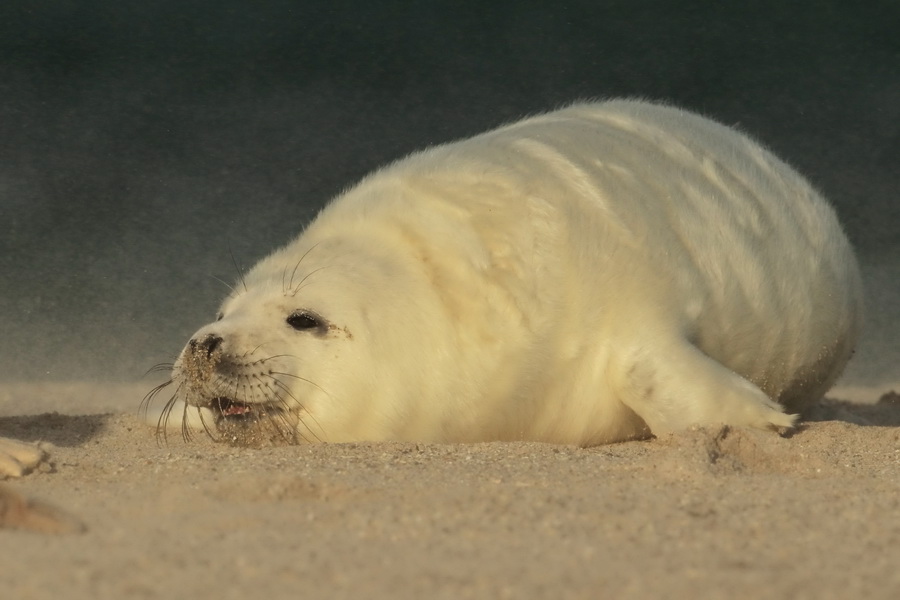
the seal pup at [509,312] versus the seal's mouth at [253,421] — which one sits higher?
the seal pup at [509,312]

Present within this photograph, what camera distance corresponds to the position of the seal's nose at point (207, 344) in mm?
3467

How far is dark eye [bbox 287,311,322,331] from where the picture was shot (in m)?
3.60

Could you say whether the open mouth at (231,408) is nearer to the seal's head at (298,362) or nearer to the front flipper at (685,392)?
the seal's head at (298,362)

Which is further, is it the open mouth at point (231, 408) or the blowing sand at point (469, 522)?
the open mouth at point (231, 408)

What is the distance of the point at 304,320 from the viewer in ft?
11.9

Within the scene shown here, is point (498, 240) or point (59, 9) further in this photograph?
point (59, 9)

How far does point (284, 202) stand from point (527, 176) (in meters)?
2.72

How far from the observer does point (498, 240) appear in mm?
3771

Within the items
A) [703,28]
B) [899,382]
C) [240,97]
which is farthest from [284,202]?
[899,382]

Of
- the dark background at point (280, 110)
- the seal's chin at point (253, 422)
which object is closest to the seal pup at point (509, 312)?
the seal's chin at point (253, 422)

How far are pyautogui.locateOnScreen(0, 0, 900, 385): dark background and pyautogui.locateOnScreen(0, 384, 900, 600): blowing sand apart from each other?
113 inches

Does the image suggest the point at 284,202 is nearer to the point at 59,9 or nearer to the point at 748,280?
the point at 59,9

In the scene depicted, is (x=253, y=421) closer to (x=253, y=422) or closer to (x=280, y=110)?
(x=253, y=422)

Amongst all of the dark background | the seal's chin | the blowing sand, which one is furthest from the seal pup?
the dark background
